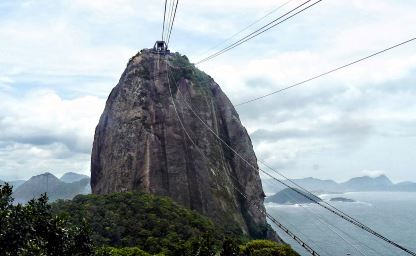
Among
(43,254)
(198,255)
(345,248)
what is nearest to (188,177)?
(198,255)

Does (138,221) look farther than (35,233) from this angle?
Yes

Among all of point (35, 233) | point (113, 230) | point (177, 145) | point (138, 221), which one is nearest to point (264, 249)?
point (138, 221)

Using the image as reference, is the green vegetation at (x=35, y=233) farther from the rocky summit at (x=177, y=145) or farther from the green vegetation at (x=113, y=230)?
the rocky summit at (x=177, y=145)

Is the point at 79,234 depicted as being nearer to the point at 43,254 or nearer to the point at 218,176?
the point at 43,254

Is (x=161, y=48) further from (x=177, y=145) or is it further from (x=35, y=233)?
(x=35, y=233)

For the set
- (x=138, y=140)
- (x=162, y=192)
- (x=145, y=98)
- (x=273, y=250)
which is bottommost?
(x=273, y=250)

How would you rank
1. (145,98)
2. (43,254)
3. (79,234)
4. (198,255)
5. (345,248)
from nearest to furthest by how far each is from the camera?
(43,254), (79,234), (198,255), (145,98), (345,248)

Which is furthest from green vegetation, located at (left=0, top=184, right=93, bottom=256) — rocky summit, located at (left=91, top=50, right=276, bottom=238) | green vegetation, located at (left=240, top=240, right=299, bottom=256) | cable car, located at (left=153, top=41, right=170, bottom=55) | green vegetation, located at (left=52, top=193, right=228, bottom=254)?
cable car, located at (left=153, top=41, right=170, bottom=55)
